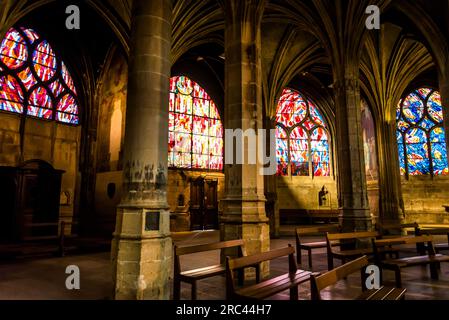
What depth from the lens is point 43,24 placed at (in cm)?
1362

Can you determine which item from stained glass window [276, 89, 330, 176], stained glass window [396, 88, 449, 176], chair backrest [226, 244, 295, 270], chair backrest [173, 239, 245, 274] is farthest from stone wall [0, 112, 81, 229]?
stained glass window [396, 88, 449, 176]

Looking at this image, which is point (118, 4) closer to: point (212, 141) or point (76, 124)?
point (76, 124)

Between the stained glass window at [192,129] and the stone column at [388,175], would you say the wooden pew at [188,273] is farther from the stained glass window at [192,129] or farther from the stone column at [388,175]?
the stone column at [388,175]

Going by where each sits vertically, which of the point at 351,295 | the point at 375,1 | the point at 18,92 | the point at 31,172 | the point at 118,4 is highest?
the point at 118,4

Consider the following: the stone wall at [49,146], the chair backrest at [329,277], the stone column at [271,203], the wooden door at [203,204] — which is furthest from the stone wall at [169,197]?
the chair backrest at [329,277]

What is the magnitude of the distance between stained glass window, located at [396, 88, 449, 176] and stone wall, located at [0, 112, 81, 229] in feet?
62.9

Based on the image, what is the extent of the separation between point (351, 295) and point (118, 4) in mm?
12557

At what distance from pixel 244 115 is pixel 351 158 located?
16.3ft

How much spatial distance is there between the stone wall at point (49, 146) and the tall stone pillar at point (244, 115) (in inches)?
399

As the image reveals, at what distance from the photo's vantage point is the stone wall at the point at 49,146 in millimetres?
11928

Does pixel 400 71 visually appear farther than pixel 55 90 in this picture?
Yes

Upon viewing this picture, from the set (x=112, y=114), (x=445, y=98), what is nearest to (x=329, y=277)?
(x=445, y=98)

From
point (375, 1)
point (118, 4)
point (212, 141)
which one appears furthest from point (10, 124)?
point (375, 1)

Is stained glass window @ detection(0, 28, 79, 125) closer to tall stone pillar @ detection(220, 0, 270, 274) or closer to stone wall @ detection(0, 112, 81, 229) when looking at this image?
stone wall @ detection(0, 112, 81, 229)
